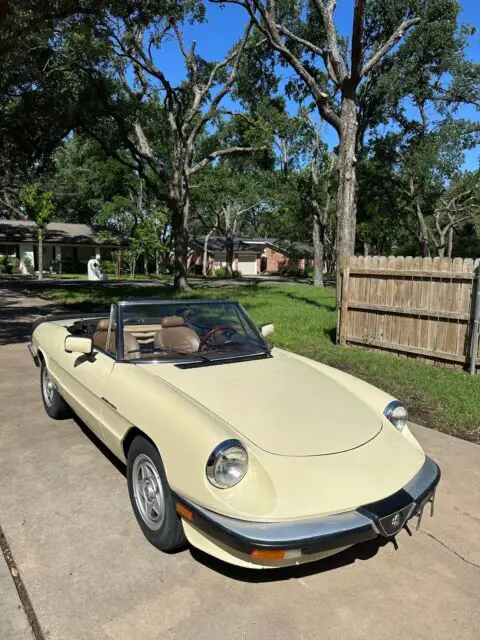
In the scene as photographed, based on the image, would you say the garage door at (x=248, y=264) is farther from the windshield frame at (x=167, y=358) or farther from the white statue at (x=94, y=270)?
the windshield frame at (x=167, y=358)

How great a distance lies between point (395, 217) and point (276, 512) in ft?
104

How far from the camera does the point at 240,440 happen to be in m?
2.46

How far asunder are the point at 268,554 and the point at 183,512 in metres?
0.50

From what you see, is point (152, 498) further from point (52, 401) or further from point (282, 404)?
point (52, 401)

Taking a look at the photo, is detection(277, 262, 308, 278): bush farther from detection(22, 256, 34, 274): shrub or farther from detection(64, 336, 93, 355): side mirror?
detection(64, 336, 93, 355): side mirror

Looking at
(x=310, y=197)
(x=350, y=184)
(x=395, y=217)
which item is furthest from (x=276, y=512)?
(x=395, y=217)

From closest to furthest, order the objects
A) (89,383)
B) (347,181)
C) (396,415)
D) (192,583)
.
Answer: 1. (192,583)
2. (396,415)
3. (89,383)
4. (347,181)

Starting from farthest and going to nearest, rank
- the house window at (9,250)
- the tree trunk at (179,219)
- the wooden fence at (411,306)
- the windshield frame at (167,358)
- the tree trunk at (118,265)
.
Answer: the house window at (9,250) < the tree trunk at (118,265) < the tree trunk at (179,219) < the wooden fence at (411,306) < the windshield frame at (167,358)

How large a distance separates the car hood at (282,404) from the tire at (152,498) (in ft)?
1.44

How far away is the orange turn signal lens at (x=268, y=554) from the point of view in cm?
214

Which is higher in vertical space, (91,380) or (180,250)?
(180,250)

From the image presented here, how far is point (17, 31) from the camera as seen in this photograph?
8445 mm

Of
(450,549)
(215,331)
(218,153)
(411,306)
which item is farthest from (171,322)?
(218,153)

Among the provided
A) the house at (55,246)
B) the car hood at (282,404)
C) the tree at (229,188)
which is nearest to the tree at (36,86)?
the car hood at (282,404)
